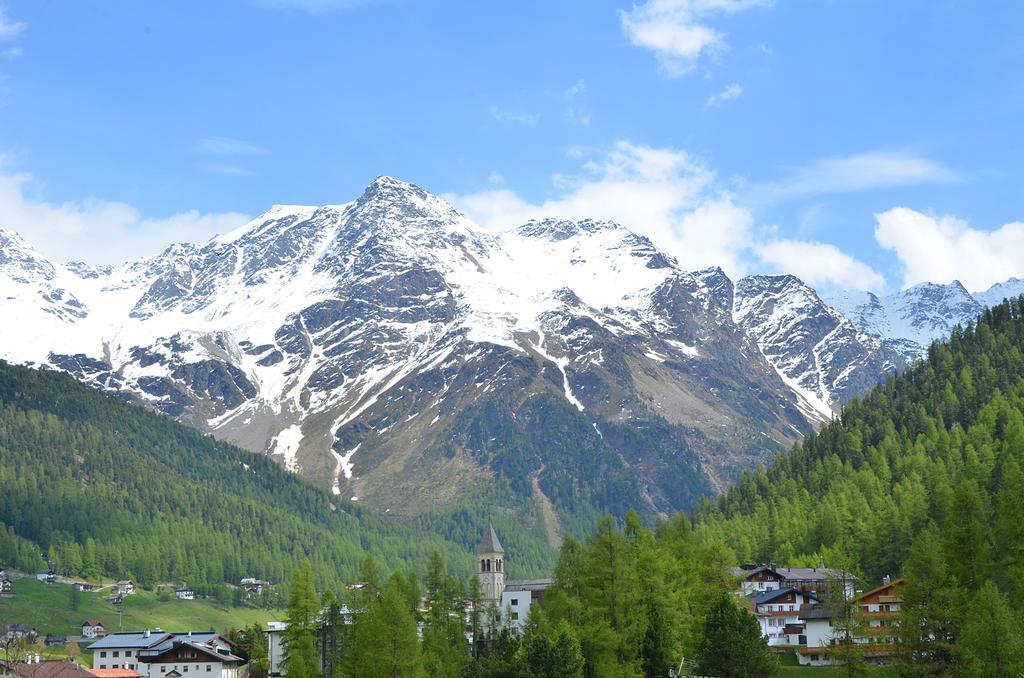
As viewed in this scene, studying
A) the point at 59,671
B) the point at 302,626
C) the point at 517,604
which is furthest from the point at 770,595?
the point at 59,671

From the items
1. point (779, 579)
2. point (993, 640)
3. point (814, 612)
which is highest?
point (779, 579)

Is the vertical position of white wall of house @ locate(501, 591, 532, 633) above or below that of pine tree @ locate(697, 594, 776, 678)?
above

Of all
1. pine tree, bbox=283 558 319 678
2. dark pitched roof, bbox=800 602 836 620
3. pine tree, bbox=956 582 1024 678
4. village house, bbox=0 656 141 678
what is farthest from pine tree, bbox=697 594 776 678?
village house, bbox=0 656 141 678

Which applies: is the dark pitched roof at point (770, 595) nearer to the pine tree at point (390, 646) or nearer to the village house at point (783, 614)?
the village house at point (783, 614)

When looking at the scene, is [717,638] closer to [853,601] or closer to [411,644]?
[853,601]

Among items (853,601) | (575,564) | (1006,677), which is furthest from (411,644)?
(1006,677)

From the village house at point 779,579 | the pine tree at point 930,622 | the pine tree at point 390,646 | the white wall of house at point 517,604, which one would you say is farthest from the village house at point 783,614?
the pine tree at point 390,646

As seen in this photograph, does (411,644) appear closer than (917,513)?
Yes

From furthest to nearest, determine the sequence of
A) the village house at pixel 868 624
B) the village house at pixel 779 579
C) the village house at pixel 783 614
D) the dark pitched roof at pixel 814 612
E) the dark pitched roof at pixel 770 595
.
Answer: the village house at pixel 779 579 → the dark pitched roof at pixel 770 595 → the village house at pixel 783 614 → the dark pitched roof at pixel 814 612 → the village house at pixel 868 624

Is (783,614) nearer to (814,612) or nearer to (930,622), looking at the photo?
(814,612)

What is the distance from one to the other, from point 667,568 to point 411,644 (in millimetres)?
27171

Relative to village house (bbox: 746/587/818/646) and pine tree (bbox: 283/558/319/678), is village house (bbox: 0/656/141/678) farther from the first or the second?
village house (bbox: 746/587/818/646)

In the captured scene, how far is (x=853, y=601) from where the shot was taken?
12688cm

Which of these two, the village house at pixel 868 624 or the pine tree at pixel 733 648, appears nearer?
the pine tree at pixel 733 648
